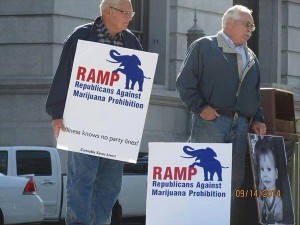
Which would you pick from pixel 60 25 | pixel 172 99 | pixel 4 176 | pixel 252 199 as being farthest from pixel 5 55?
pixel 252 199

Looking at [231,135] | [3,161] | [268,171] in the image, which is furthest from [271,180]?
[3,161]

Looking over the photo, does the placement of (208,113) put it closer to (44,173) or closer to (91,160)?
(91,160)

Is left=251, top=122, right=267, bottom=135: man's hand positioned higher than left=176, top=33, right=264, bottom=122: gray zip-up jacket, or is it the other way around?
left=176, top=33, right=264, bottom=122: gray zip-up jacket

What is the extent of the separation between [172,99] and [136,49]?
15.3m

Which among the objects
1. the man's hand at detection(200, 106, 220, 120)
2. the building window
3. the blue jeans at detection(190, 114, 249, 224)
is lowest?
the blue jeans at detection(190, 114, 249, 224)

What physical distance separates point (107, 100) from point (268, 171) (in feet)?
6.62

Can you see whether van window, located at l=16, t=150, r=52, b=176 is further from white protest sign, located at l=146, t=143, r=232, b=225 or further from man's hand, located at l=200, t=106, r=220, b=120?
white protest sign, located at l=146, t=143, r=232, b=225

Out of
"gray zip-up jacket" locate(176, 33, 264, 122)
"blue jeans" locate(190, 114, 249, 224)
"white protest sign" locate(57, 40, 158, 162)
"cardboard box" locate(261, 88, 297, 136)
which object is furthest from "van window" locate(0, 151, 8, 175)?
"white protest sign" locate(57, 40, 158, 162)

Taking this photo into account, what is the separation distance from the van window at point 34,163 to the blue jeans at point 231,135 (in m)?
8.57

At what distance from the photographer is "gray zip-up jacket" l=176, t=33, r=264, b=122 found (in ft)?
31.6

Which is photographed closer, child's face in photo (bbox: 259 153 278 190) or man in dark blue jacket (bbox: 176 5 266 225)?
man in dark blue jacket (bbox: 176 5 266 225)

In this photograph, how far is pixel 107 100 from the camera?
8742 millimetres

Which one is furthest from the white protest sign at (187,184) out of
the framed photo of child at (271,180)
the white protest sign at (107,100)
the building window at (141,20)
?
the building window at (141,20)

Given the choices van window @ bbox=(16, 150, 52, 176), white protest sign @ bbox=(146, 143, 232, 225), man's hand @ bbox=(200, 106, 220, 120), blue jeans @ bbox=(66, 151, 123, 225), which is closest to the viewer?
blue jeans @ bbox=(66, 151, 123, 225)
